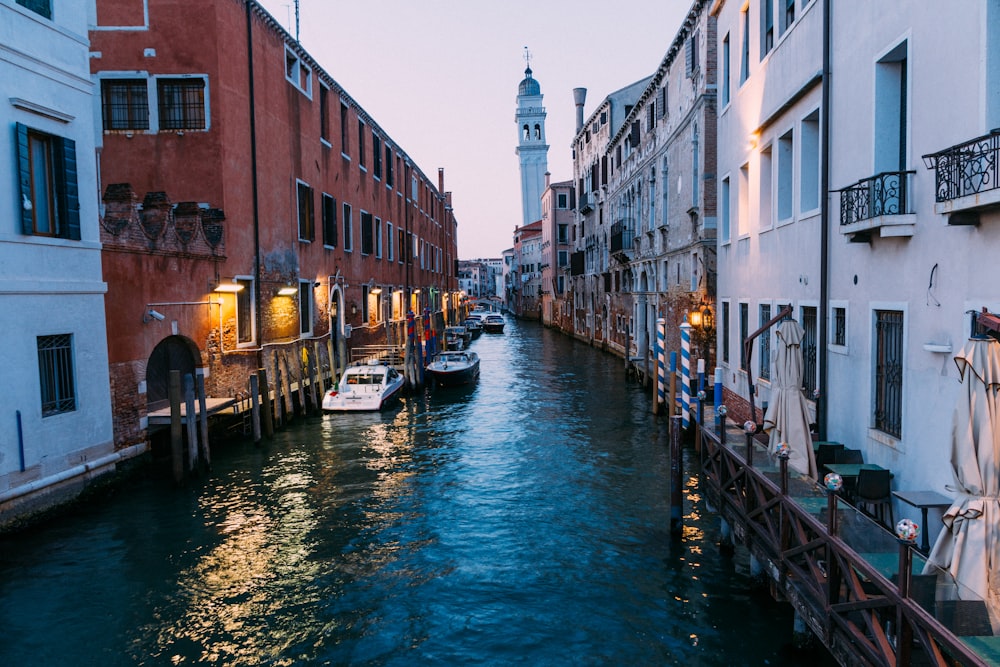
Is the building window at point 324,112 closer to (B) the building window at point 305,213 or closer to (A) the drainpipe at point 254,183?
(B) the building window at point 305,213

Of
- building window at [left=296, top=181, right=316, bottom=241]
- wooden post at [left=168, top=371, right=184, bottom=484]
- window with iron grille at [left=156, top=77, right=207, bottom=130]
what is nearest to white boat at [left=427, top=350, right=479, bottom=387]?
building window at [left=296, top=181, right=316, bottom=241]

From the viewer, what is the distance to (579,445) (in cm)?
1463

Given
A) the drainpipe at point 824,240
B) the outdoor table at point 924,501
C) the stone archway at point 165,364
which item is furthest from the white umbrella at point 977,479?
the stone archway at point 165,364

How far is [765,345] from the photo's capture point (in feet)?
38.0

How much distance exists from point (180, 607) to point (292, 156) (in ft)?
44.5

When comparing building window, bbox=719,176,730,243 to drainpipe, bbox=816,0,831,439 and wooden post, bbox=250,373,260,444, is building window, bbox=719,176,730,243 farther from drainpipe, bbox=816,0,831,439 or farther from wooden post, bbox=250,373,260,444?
wooden post, bbox=250,373,260,444

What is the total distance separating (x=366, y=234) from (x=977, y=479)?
2232cm

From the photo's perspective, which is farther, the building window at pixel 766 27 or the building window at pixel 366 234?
the building window at pixel 366 234

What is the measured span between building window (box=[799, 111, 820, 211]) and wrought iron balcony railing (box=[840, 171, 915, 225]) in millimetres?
2347

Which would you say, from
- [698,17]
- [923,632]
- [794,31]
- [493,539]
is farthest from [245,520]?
[698,17]

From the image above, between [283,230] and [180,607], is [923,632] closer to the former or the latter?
[180,607]

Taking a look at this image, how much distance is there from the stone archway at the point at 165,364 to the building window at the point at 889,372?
1168cm

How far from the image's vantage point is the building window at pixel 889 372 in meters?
7.11

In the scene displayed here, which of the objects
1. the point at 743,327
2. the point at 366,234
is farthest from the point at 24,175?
the point at 366,234
